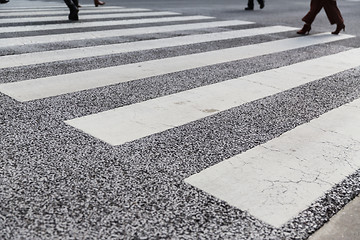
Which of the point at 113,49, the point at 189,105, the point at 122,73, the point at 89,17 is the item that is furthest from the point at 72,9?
the point at 189,105

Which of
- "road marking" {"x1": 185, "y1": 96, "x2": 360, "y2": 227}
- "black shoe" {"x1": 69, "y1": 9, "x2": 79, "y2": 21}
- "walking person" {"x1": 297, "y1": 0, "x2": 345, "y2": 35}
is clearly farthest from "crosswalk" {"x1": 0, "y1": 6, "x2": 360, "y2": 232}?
"black shoe" {"x1": 69, "y1": 9, "x2": 79, "y2": 21}

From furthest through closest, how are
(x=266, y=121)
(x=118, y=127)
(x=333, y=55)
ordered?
(x=333, y=55)
(x=266, y=121)
(x=118, y=127)

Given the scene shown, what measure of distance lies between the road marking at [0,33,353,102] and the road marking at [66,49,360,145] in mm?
652

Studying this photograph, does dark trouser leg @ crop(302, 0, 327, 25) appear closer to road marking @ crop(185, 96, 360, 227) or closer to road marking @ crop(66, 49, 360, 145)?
road marking @ crop(66, 49, 360, 145)

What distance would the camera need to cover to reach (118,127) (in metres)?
2.71

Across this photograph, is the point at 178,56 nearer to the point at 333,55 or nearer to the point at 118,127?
the point at 333,55

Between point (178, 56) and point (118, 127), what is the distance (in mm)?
2434

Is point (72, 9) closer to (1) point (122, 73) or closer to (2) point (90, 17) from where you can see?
(2) point (90, 17)

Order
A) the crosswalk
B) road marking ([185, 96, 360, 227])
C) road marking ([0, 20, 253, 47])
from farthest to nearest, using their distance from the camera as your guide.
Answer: road marking ([0, 20, 253, 47]) → the crosswalk → road marking ([185, 96, 360, 227])

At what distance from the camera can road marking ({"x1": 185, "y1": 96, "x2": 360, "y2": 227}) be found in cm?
192

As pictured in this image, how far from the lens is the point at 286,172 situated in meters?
2.23

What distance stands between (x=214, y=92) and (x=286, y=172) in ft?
4.93

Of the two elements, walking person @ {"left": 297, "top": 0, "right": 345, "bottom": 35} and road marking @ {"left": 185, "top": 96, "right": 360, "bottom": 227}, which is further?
walking person @ {"left": 297, "top": 0, "right": 345, "bottom": 35}

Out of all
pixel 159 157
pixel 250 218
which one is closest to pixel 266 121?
pixel 159 157
